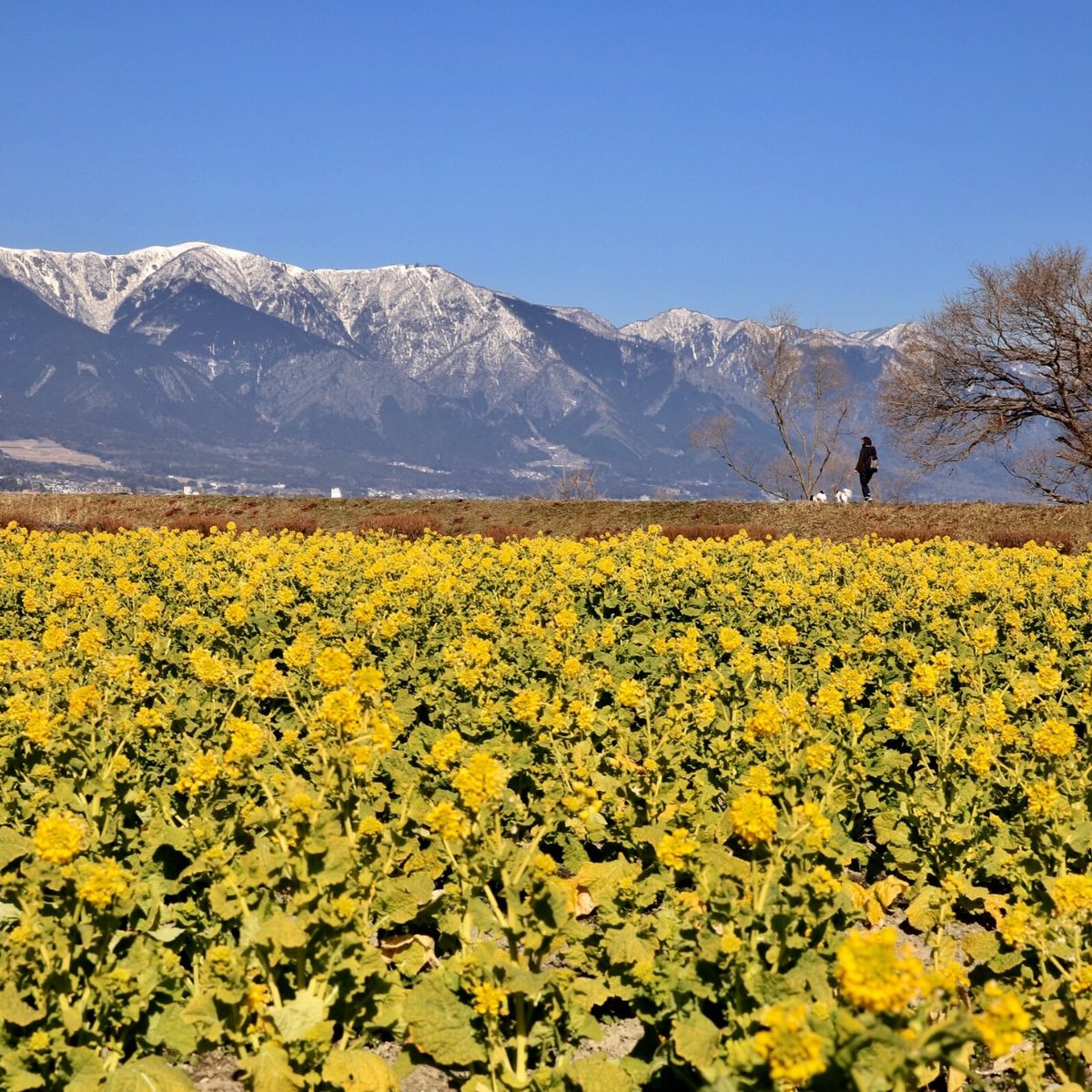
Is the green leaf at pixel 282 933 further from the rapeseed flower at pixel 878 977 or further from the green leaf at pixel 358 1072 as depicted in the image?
the rapeseed flower at pixel 878 977

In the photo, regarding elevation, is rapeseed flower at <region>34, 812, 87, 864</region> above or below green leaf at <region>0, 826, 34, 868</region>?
above

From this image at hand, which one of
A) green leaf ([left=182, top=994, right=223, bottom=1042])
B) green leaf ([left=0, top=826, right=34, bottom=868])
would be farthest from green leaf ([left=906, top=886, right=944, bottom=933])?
green leaf ([left=0, top=826, right=34, bottom=868])

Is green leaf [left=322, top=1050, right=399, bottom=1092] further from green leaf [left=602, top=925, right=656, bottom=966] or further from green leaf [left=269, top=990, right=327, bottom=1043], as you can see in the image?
green leaf [left=602, top=925, right=656, bottom=966]

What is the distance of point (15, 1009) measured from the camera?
15.0ft

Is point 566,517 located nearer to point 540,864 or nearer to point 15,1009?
point 540,864

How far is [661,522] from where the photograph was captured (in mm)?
40562

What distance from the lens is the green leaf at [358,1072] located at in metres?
4.64

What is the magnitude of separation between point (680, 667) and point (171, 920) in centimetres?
523

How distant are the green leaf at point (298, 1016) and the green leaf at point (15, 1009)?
3.46ft

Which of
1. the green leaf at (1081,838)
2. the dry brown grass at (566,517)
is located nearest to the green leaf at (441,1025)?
the green leaf at (1081,838)

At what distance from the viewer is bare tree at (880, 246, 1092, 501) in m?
53.2

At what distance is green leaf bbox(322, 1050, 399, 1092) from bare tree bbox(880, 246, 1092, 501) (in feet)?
178

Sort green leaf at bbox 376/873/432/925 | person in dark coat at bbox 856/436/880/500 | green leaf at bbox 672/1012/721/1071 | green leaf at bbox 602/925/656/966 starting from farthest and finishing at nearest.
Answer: person in dark coat at bbox 856/436/880/500, green leaf at bbox 376/873/432/925, green leaf at bbox 602/925/656/966, green leaf at bbox 672/1012/721/1071

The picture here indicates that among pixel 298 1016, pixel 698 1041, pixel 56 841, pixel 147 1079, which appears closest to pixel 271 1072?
pixel 298 1016
